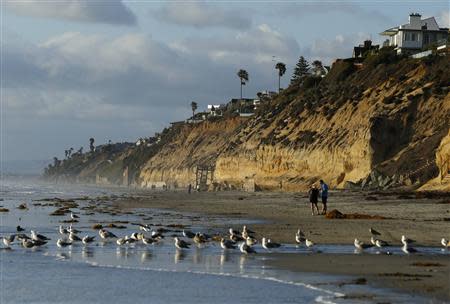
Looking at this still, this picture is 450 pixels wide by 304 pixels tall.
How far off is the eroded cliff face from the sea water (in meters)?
28.6

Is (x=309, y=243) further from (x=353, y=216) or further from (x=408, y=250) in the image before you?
(x=353, y=216)

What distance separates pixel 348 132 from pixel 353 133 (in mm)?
1334

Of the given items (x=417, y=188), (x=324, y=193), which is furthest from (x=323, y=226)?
(x=417, y=188)

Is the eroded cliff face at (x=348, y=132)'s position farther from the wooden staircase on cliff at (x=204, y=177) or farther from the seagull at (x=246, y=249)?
the seagull at (x=246, y=249)

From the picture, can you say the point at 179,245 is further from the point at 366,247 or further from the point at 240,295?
the point at 240,295

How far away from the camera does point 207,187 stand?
101 meters

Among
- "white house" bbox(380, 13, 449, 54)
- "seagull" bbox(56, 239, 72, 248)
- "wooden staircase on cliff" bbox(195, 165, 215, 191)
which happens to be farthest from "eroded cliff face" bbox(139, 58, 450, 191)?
"seagull" bbox(56, 239, 72, 248)

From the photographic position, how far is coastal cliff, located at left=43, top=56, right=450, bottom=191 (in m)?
60.5

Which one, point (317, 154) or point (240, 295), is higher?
point (317, 154)

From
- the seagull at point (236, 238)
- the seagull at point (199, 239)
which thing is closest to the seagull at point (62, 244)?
the seagull at point (199, 239)

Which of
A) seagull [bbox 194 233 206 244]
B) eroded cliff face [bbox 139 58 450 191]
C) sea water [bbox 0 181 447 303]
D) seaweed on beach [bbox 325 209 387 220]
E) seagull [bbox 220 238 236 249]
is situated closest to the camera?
sea water [bbox 0 181 447 303]

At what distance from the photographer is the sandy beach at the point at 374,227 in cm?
1834

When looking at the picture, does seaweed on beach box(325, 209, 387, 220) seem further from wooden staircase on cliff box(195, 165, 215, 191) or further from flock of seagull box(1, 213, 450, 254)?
wooden staircase on cliff box(195, 165, 215, 191)

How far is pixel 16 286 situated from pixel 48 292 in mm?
1118
